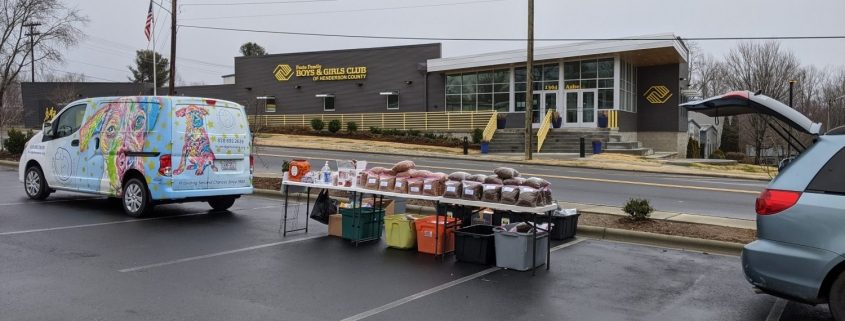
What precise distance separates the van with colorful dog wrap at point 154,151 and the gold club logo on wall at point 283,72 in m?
36.4

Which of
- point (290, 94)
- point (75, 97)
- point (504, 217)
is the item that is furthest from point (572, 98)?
point (75, 97)

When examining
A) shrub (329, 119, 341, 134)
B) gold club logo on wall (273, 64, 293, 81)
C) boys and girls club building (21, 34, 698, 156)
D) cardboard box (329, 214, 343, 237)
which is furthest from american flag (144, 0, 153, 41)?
cardboard box (329, 214, 343, 237)

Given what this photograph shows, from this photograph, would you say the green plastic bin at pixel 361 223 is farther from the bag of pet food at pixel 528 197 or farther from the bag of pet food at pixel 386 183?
the bag of pet food at pixel 528 197

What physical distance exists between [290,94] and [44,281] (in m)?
42.4

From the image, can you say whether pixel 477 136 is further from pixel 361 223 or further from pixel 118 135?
pixel 361 223

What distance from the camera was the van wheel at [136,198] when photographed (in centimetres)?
1034

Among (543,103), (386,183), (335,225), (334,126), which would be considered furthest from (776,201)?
(334,126)

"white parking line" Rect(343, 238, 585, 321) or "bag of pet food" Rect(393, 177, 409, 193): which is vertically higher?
"bag of pet food" Rect(393, 177, 409, 193)

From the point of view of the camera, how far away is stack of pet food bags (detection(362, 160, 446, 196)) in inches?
307

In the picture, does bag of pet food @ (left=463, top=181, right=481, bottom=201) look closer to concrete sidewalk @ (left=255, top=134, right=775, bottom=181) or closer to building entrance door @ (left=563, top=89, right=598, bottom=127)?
concrete sidewalk @ (left=255, top=134, right=775, bottom=181)

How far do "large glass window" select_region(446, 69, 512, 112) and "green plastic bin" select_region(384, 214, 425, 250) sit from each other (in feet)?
102

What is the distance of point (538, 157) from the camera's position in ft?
97.2

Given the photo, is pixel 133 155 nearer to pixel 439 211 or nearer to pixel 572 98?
pixel 439 211

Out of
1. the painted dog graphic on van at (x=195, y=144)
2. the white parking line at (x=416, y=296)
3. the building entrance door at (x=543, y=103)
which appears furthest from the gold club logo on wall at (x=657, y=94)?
the white parking line at (x=416, y=296)
